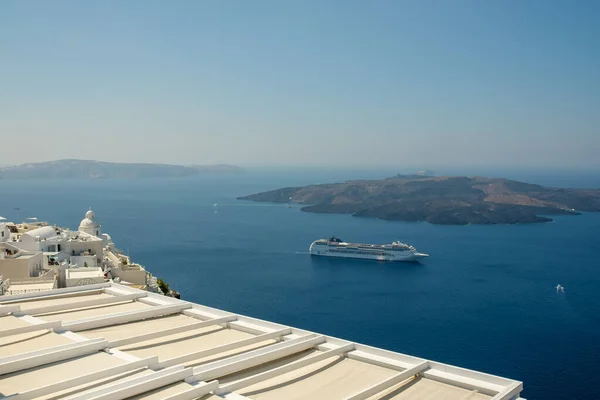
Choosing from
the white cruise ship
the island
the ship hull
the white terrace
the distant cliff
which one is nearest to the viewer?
the white terrace

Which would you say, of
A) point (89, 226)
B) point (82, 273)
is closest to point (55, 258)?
point (82, 273)

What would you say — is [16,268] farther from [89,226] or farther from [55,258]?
[89,226]

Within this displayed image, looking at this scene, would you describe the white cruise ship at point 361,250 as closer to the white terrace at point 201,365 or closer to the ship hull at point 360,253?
the ship hull at point 360,253

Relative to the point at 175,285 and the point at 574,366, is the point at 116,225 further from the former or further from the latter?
the point at 574,366

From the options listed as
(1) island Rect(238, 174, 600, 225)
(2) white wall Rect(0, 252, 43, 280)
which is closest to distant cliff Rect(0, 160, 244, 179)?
(1) island Rect(238, 174, 600, 225)

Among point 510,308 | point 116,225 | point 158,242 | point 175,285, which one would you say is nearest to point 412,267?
point 510,308

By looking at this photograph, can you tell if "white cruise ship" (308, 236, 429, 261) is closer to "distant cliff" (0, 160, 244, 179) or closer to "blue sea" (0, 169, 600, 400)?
"blue sea" (0, 169, 600, 400)

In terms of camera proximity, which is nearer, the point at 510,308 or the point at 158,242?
the point at 510,308
